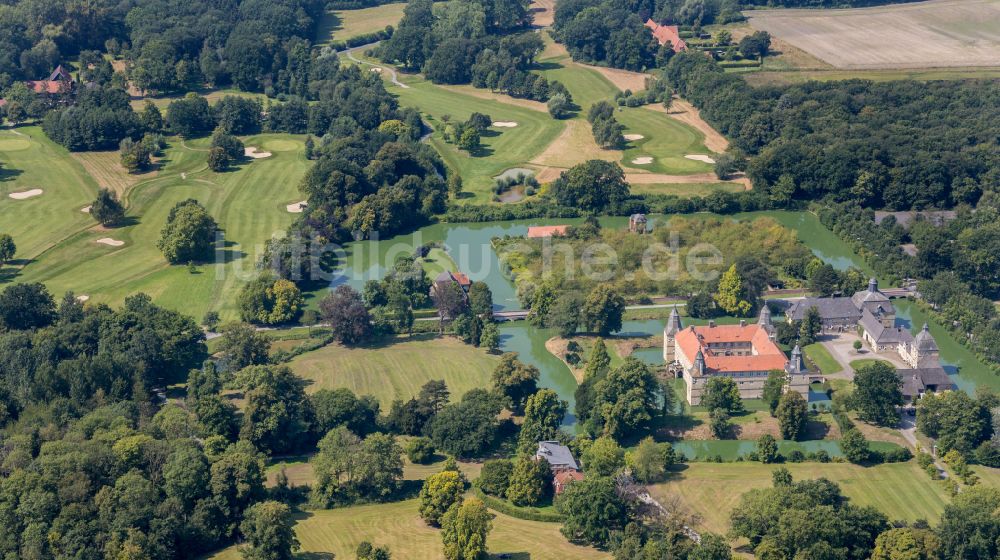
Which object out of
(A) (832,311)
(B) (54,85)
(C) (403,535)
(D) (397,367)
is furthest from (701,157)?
(B) (54,85)

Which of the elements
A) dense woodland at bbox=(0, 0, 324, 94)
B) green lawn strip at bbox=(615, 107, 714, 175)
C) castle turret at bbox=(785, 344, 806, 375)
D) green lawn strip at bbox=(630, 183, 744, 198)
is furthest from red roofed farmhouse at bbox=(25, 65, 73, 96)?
castle turret at bbox=(785, 344, 806, 375)

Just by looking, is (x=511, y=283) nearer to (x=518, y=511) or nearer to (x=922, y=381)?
(x=518, y=511)

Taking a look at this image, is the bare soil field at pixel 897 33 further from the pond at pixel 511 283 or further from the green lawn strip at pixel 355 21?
the green lawn strip at pixel 355 21

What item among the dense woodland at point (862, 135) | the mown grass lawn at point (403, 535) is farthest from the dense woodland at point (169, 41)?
the mown grass lawn at point (403, 535)

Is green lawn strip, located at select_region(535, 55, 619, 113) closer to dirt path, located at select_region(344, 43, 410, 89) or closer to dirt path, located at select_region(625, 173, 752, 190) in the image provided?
dirt path, located at select_region(344, 43, 410, 89)

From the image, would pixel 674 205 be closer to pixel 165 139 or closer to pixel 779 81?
pixel 779 81

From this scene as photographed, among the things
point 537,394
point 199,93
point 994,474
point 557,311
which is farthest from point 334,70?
point 994,474
